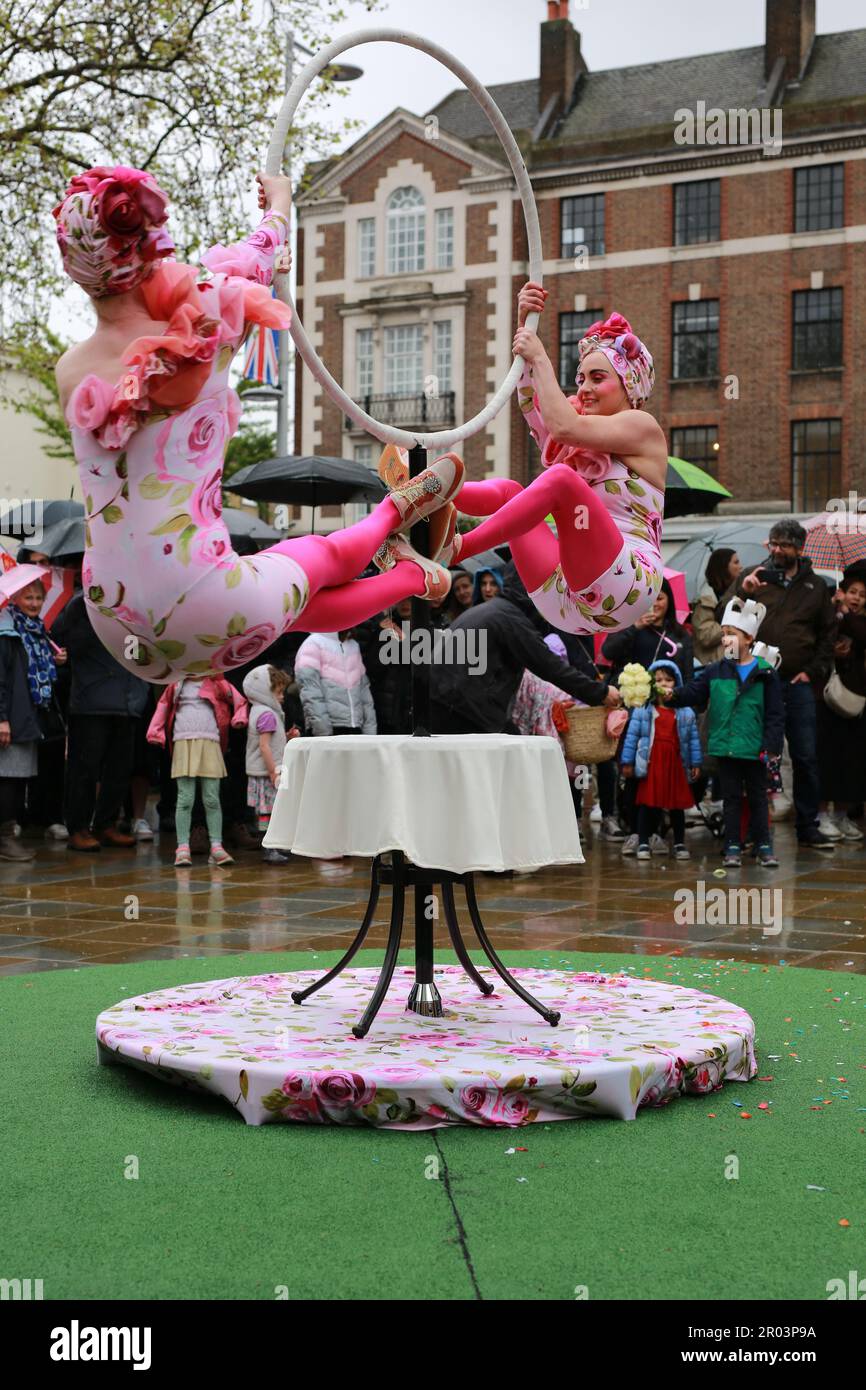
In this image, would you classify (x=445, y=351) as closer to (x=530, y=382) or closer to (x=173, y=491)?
(x=530, y=382)

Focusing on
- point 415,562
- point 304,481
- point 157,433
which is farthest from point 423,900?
point 304,481

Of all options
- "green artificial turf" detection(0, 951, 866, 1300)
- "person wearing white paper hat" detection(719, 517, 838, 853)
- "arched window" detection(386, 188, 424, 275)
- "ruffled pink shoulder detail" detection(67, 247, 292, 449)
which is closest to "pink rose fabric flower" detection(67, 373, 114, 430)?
"ruffled pink shoulder detail" detection(67, 247, 292, 449)

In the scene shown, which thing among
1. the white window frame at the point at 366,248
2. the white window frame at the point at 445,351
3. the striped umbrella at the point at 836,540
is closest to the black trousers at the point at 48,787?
the striped umbrella at the point at 836,540

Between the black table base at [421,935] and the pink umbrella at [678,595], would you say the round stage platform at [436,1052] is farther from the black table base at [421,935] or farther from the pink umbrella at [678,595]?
the pink umbrella at [678,595]

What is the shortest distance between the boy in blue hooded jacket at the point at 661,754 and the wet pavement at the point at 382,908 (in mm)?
457

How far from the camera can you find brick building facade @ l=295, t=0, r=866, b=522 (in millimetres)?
33375

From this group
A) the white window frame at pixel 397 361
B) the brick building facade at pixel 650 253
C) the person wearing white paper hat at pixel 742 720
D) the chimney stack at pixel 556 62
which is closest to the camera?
the person wearing white paper hat at pixel 742 720

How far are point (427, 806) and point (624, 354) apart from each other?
1775 mm

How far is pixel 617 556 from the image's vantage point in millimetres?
4848

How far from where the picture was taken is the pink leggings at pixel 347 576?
4.39 meters

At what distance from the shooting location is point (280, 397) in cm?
A: 2216

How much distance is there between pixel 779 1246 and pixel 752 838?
26.3 ft

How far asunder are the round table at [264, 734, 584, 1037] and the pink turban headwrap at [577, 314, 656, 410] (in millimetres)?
1285

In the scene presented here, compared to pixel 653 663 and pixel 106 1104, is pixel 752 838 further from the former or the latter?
pixel 106 1104
